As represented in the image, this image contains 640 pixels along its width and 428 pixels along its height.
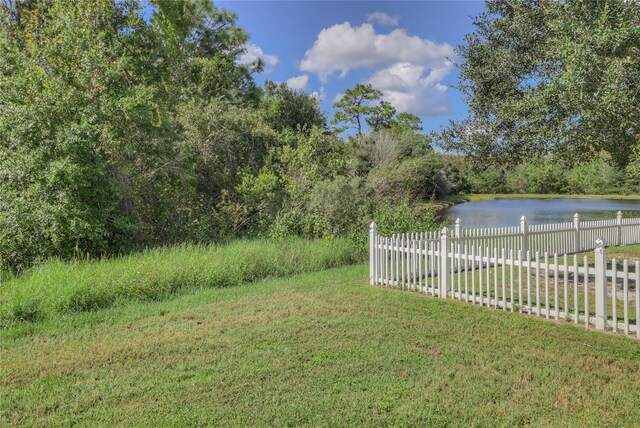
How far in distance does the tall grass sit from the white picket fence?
2.02 m

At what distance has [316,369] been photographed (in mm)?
3758

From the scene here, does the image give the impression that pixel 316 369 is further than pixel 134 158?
No

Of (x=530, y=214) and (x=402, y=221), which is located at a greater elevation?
(x=530, y=214)

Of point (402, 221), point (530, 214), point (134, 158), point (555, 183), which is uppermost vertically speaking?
point (555, 183)

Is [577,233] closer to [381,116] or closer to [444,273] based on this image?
[444,273]

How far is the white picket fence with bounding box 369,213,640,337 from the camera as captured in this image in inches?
196

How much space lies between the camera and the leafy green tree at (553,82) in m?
5.68

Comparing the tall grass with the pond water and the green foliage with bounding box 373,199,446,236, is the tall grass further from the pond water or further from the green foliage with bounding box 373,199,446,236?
the pond water

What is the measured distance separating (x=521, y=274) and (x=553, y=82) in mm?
2802

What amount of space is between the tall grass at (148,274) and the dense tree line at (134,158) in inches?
47.8

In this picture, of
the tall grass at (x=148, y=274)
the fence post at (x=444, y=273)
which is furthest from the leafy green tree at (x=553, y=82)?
the tall grass at (x=148, y=274)

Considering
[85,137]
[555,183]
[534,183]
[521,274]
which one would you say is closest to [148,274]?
[85,137]

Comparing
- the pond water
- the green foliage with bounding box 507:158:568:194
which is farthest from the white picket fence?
the green foliage with bounding box 507:158:568:194

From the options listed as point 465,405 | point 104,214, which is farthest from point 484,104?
point 104,214
